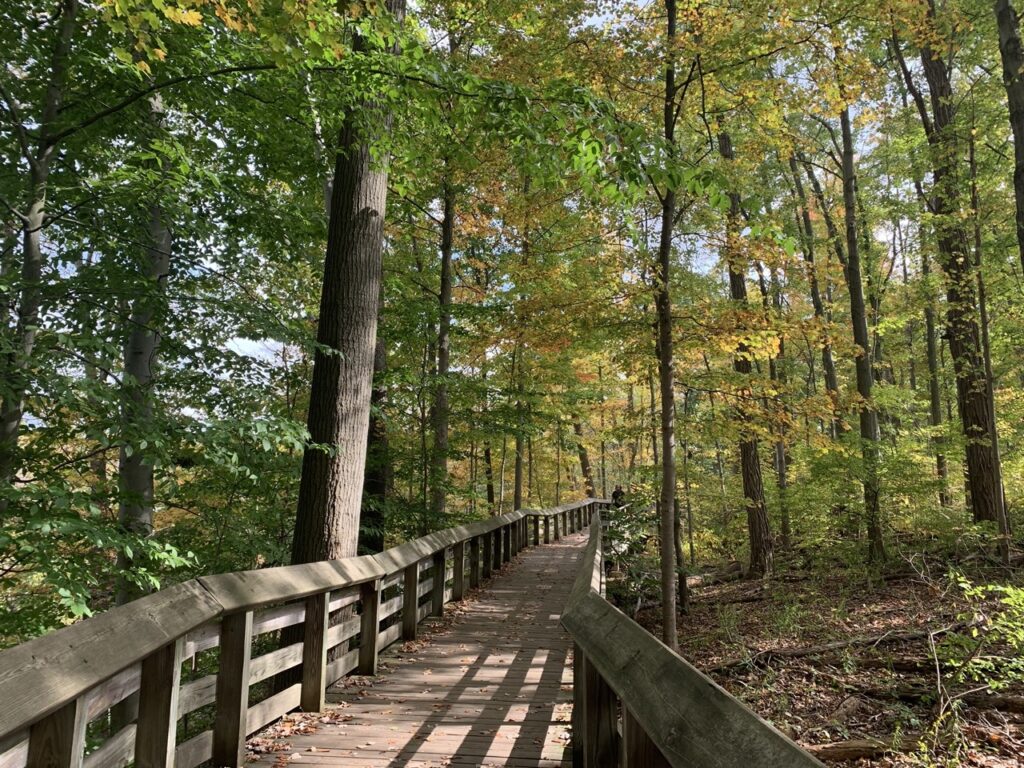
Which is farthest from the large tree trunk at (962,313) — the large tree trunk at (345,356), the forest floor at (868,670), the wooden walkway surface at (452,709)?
the large tree trunk at (345,356)

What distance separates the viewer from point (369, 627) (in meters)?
5.61

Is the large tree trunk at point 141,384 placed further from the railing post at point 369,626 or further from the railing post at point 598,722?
the railing post at point 598,722

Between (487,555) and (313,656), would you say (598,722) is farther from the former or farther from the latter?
(487,555)

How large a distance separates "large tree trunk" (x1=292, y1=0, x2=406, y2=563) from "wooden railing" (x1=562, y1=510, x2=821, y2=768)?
9.20ft

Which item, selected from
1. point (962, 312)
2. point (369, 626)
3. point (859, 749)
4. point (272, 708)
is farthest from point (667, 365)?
point (962, 312)

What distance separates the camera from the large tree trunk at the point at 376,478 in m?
9.99

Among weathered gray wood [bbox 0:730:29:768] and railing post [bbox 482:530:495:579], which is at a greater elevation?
weathered gray wood [bbox 0:730:29:768]

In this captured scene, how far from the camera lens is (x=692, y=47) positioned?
6855mm

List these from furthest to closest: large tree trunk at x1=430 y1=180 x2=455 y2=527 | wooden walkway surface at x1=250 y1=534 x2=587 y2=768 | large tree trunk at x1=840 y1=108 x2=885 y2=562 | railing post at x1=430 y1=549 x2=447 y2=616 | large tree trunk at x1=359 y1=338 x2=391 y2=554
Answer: large tree trunk at x1=430 y1=180 x2=455 y2=527, large tree trunk at x1=840 y1=108 x2=885 y2=562, large tree trunk at x1=359 y1=338 x2=391 y2=554, railing post at x1=430 y1=549 x2=447 y2=616, wooden walkway surface at x1=250 y1=534 x2=587 y2=768

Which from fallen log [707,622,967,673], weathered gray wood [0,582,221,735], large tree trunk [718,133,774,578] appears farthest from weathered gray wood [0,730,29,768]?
large tree trunk [718,133,774,578]

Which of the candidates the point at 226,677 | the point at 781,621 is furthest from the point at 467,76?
the point at 781,621

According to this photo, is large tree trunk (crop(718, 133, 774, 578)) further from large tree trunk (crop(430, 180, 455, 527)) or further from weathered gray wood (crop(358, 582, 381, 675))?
weathered gray wood (crop(358, 582, 381, 675))

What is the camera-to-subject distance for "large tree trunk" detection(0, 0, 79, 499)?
422 cm

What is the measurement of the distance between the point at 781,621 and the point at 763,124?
6.42 meters
